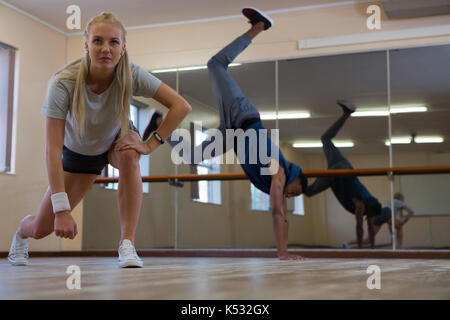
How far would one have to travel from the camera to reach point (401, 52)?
4.56 meters

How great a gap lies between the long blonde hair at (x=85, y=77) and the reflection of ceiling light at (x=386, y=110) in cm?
282

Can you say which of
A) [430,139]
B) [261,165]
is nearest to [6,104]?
[261,165]

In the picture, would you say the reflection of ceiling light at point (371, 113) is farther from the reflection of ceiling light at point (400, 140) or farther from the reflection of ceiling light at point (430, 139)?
the reflection of ceiling light at point (430, 139)

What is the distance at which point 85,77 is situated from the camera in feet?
6.82

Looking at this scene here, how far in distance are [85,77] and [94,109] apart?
0.13 metres

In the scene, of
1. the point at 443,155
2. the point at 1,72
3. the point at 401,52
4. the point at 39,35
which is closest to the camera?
the point at 443,155

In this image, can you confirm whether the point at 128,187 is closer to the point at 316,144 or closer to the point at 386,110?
the point at 316,144

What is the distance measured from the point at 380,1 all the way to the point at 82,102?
10.8ft

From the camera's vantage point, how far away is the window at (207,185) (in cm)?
486

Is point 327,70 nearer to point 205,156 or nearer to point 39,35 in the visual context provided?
point 205,156

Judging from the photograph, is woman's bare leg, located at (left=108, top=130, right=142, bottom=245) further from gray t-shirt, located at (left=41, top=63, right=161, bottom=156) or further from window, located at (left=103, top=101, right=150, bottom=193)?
window, located at (left=103, top=101, right=150, bottom=193)

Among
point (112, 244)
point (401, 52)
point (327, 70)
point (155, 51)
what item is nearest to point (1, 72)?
point (155, 51)

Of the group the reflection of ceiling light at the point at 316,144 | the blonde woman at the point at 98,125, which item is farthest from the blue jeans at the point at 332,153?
the blonde woman at the point at 98,125

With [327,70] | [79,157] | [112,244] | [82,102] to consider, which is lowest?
[112,244]
